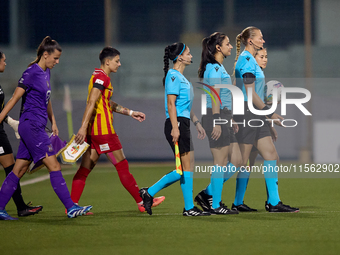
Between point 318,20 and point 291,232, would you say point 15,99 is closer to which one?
point 291,232

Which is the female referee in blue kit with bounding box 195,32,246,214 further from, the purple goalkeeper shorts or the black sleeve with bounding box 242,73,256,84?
the purple goalkeeper shorts

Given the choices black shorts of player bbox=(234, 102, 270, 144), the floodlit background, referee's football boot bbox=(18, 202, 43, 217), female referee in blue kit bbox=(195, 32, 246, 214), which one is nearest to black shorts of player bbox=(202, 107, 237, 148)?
female referee in blue kit bbox=(195, 32, 246, 214)

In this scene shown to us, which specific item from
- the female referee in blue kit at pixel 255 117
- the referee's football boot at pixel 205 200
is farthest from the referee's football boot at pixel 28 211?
the female referee in blue kit at pixel 255 117

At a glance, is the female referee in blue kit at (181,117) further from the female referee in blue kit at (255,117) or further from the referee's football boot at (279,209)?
the referee's football boot at (279,209)

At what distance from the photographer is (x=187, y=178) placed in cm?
593

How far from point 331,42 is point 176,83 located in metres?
13.0

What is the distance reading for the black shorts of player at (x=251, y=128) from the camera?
610 centimetres

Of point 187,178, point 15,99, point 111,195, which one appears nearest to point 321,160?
point 111,195

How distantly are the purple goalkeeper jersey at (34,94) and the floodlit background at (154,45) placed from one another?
Result: 1002 centimetres

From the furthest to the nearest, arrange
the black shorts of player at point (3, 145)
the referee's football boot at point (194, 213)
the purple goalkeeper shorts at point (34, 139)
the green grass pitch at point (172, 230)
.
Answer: the black shorts of player at point (3, 145)
the referee's football boot at point (194, 213)
the purple goalkeeper shorts at point (34, 139)
the green grass pitch at point (172, 230)

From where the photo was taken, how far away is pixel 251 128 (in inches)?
240

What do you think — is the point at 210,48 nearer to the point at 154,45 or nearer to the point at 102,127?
the point at 102,127

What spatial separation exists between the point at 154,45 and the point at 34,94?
41.0 ft

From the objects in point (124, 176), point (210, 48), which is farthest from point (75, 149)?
point (210, 48)
